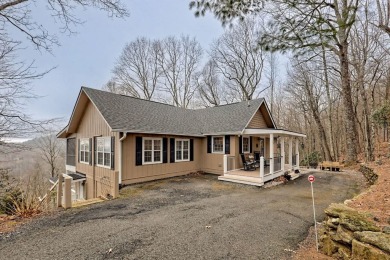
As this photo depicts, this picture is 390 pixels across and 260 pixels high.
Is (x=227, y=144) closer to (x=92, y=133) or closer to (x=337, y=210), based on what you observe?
(x=92, y=133)

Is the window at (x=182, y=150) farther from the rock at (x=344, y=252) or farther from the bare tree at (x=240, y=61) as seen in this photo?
the bare tree at (x=240, y=61)

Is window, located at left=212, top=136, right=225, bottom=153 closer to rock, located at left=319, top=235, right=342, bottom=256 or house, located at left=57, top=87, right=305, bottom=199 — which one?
house, located at left=57, top=87, right=305, bottom=199

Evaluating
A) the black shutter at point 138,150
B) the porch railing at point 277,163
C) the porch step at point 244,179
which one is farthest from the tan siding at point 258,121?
the black shutter at point 138,150

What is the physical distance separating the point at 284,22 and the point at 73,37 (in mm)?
6982

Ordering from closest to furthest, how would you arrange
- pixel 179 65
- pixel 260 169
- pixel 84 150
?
1. pixel 260 169
2. pixel 84 150
3. pixel 179 65

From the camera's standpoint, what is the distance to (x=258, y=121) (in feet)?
45.6

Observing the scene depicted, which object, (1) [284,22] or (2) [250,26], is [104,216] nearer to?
(1) [284,22]

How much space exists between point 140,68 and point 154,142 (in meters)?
21.3

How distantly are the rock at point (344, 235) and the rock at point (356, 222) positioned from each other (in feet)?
0.26

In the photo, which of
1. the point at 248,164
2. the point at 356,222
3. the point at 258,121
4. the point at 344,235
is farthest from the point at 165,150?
the point at 356,222

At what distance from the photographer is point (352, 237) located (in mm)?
3318

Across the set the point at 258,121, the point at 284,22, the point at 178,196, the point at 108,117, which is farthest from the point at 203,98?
the point at 284,22

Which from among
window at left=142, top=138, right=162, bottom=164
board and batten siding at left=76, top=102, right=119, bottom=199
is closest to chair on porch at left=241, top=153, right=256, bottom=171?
window at left=142, top=138, right=162, bottom=164

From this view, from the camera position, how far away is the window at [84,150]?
12.4 meters
